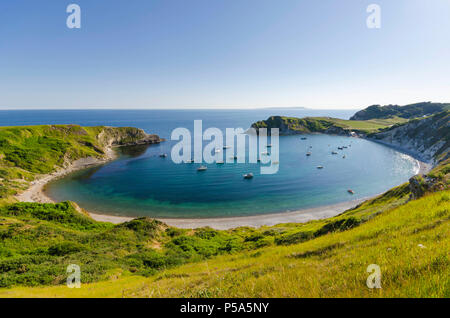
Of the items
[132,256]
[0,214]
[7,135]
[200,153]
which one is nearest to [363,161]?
[200,153]

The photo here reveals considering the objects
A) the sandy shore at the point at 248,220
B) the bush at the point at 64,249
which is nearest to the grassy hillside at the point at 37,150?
the sandy shore at the point at 248,220

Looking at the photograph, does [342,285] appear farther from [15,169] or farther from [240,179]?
[15,169]

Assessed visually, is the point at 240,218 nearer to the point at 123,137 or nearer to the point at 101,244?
the point at 101,244

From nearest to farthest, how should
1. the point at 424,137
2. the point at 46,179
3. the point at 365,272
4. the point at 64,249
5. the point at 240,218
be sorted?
the point at 365,272 < the point at 64,249 < the point at 240,218 < the point at 46,179 < the point at 424,137

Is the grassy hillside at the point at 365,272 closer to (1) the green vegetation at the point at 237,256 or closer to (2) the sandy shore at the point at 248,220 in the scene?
(1) the green vegetation at the point at 237,256

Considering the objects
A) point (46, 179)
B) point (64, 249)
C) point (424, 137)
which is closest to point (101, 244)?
point (64, 249)

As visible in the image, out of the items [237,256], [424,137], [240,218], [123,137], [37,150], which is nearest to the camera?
[237,256]

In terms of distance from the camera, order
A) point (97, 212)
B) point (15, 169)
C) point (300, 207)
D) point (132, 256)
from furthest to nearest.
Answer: point (15, 169) → point (300, 207) → point (97, 212) → point (132, 256)

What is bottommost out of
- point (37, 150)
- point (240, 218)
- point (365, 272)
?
point (240, 218)
